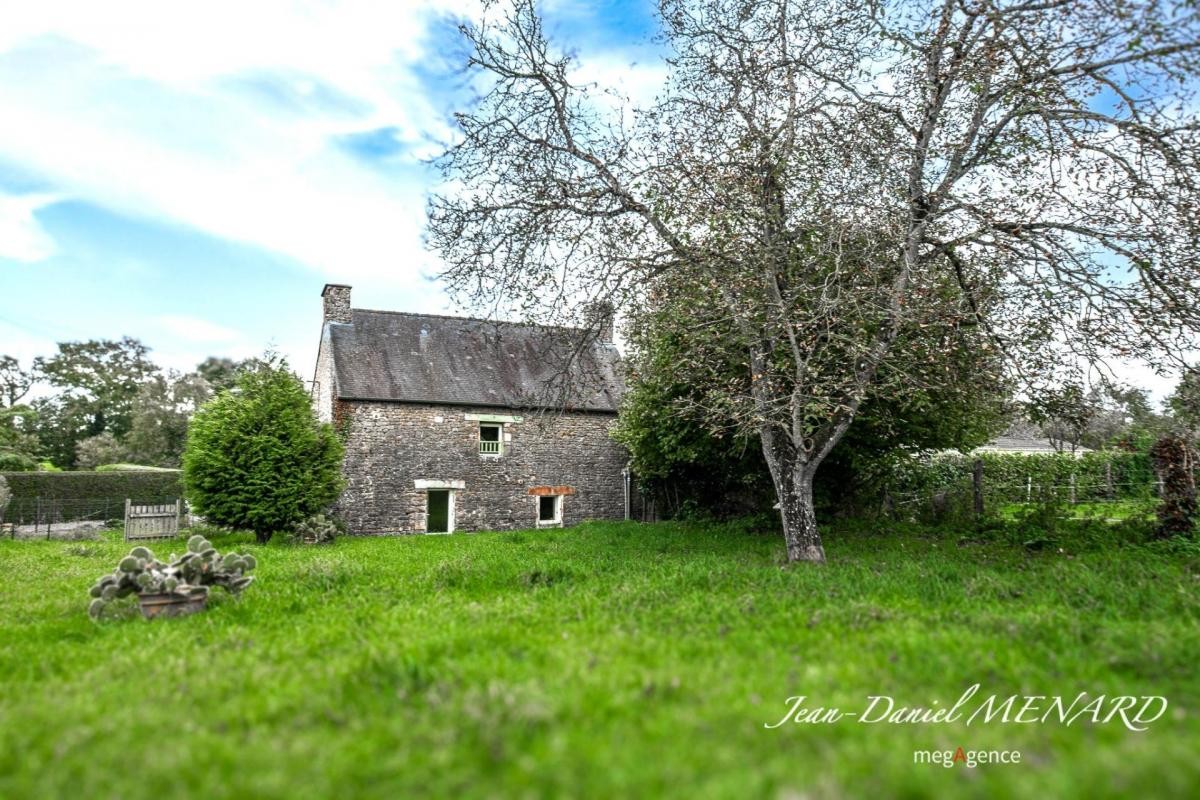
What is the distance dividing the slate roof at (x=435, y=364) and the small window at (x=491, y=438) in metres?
0.84

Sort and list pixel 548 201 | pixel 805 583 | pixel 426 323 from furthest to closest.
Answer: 1. pixel 426 323
2. pixel 548 201
3. pixel 805 583

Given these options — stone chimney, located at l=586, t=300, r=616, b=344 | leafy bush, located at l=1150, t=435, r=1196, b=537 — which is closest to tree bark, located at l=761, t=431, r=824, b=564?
stone chimney, located at l=586, t=300, r=616, b=344

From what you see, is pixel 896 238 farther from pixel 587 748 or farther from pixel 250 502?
pixel 250 502

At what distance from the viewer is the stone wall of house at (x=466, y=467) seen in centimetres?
2269

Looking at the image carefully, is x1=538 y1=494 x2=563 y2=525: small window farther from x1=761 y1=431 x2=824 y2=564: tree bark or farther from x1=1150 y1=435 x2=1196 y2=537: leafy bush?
x1=1150 y1=435 x2=1196 y2=537: leafy bush

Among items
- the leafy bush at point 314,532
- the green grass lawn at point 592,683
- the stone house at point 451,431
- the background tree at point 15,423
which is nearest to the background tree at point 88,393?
the background tree at point 15,423

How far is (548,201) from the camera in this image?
39.1ft

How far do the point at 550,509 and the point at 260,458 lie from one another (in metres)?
9.81

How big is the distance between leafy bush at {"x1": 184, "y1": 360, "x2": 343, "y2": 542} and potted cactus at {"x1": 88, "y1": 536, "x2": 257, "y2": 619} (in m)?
11.3

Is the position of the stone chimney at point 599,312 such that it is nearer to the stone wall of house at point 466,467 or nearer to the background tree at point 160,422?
the stone wall of house at point 466,467

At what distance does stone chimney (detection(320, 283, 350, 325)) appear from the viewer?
977 inches

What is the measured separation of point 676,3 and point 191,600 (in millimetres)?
11257

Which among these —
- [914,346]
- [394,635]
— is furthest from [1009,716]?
[914,346]

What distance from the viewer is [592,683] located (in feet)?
14.7
